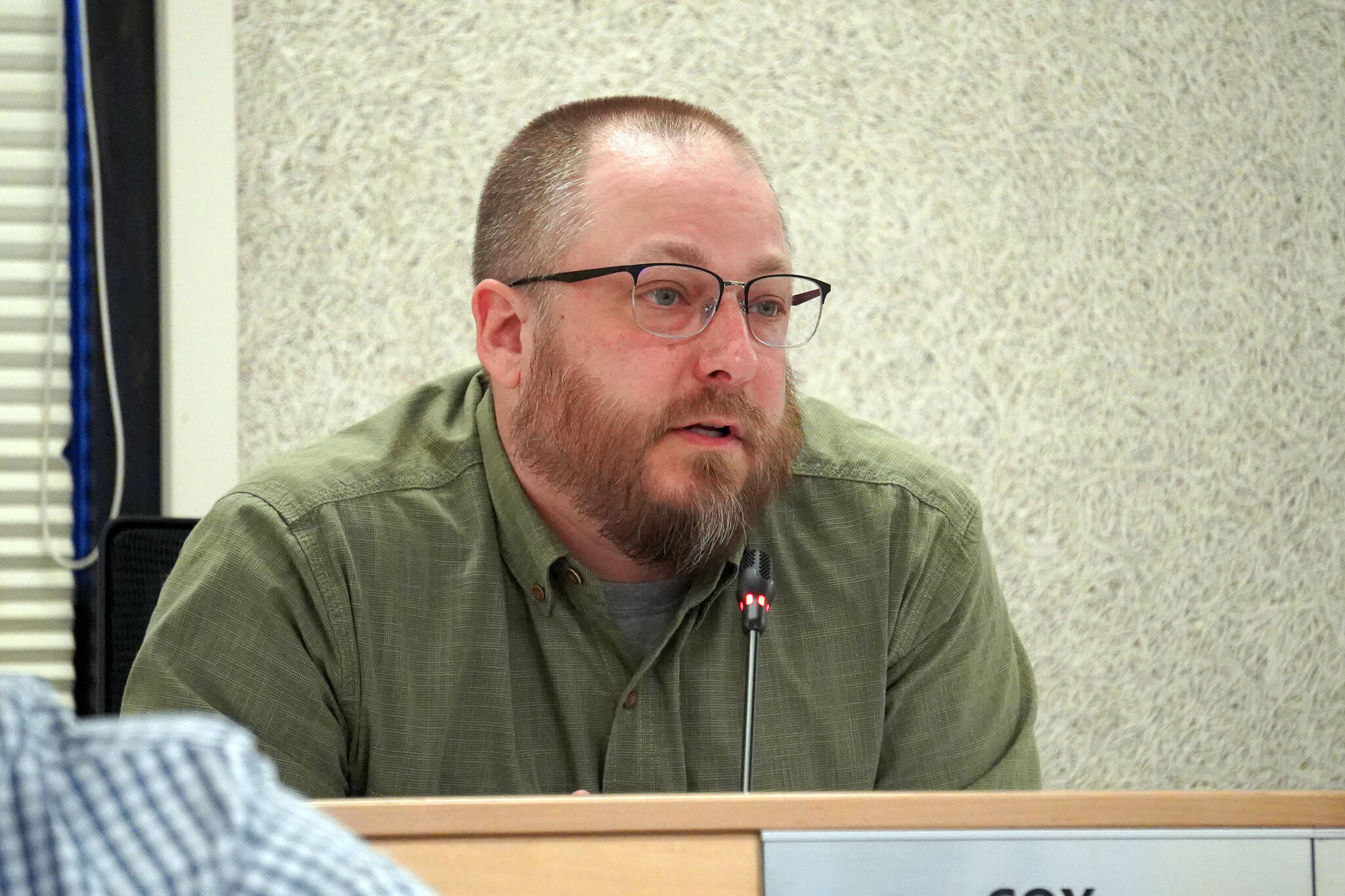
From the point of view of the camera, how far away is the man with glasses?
1.23 m

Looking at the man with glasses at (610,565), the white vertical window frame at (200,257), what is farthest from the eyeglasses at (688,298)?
the white vertical window frame at (200,257)

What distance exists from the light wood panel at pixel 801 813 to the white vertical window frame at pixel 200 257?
125cm

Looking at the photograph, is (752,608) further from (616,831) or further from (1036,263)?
(1036,263)

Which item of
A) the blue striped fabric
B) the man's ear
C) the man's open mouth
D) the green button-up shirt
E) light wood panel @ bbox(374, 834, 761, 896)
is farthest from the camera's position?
the man's ear

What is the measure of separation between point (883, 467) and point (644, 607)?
1.02 feet

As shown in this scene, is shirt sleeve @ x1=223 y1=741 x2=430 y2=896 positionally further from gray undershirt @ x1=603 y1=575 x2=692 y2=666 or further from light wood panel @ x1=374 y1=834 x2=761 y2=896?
gray undershirt @ x1=603 y1=575 x2=692 y2=666

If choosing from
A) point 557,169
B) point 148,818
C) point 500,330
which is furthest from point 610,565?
point 148,818

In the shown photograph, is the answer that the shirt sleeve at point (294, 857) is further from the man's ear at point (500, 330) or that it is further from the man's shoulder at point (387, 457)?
the man's ear at point (500, 330)

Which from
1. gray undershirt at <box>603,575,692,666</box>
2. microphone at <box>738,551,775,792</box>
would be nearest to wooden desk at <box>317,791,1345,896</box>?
microphone at <box>738,551,775,792</box>

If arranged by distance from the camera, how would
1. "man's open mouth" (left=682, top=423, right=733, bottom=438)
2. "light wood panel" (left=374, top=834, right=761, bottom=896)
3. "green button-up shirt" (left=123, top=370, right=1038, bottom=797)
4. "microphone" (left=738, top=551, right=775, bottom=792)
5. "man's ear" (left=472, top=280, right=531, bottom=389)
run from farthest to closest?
"man's ear" (left=472, top=280, right=531, bottom=389) < "man's open mouth" (left=682, top=423, right=733, bottom=438) < "green button-up shirt" (left=123, top=370, right=1038, bottom=797) < "microphone" (left=738, top=551, right=775, bottom=792) < "light wood panel" (left=374, top=834, right=761, bottom=896)

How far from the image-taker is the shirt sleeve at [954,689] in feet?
4.42

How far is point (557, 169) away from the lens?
A: 4.66 feet

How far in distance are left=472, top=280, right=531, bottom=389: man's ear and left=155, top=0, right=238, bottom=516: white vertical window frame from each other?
59 cm

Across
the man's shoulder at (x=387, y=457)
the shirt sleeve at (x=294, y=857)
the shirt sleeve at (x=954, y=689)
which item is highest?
the shirt sleeve at (x=294, y=857)
